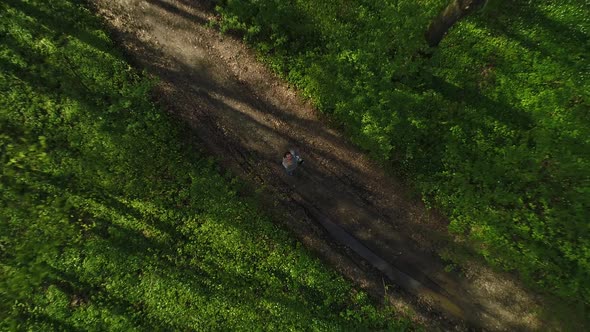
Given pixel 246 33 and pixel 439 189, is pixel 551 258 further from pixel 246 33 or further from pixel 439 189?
pixel 246 33

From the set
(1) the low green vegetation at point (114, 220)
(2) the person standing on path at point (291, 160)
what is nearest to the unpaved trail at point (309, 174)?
(2) the person standing on path at point (291, 160)

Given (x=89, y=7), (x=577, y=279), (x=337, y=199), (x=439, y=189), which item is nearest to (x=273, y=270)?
(x=337, y=199)

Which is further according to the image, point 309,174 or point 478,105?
point 309,174

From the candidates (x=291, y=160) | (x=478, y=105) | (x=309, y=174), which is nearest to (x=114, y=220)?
(x=291, y=160)

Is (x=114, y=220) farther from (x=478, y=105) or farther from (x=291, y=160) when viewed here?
(x=478, y=105)

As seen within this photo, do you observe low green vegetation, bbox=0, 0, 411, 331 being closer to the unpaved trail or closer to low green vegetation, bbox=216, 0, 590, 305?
the unpaved trail

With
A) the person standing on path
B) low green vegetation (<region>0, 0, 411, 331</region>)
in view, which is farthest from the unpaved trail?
low green vegetation (<region>0, 0, 411, 331</region>)
